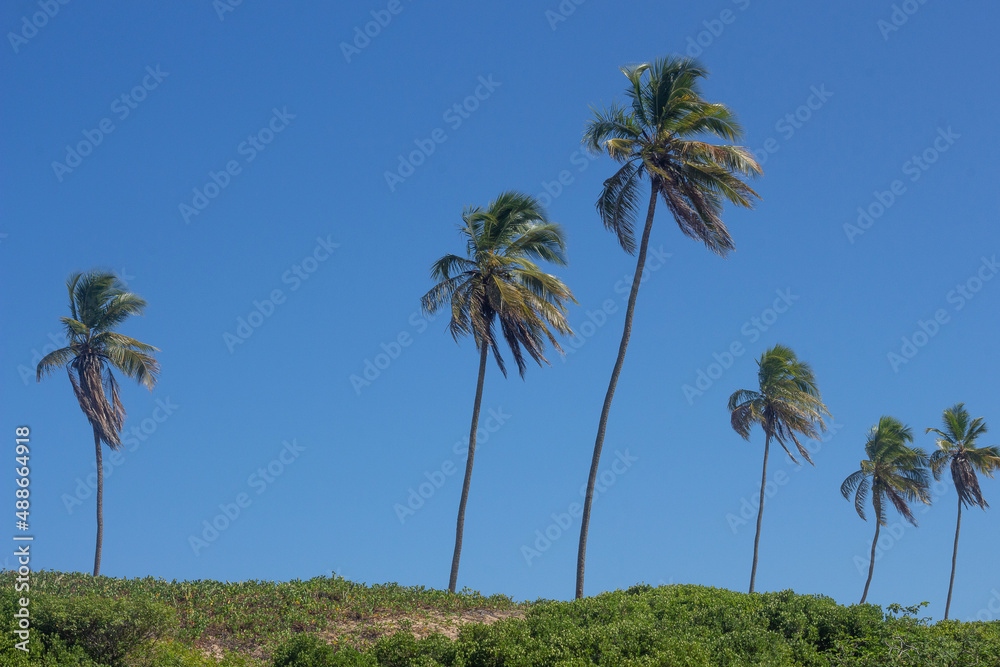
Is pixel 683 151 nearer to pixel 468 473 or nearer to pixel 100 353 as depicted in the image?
pixel 468 473

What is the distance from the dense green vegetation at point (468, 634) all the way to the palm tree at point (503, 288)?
8401 millimetres

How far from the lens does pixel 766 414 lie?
139 feet

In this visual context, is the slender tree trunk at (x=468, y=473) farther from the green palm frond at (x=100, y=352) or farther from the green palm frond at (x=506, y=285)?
the green palm frond at (x=100, y=352)

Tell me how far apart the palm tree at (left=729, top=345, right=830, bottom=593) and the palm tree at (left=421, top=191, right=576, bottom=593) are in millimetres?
17562

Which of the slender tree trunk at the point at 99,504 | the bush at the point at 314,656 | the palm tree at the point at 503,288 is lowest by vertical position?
the bush at the point at 314,656

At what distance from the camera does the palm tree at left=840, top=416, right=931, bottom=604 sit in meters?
46.8

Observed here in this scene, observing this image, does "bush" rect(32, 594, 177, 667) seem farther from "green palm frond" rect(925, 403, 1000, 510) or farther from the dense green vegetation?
"green palm frond" rect(925, 403, 1000, 510)

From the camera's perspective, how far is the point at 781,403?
4172 cm

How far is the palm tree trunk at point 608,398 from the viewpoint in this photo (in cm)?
2483

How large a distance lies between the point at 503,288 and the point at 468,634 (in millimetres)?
12905

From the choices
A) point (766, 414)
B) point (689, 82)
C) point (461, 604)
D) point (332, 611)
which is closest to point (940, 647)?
point (461, 604)

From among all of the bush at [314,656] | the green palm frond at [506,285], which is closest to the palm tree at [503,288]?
the green palm frond at [506,285]

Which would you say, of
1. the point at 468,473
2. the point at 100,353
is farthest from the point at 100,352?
the point at 468,473

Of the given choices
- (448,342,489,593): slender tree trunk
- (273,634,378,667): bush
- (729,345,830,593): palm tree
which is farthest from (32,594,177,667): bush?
(729,345,830,593): palm tree
